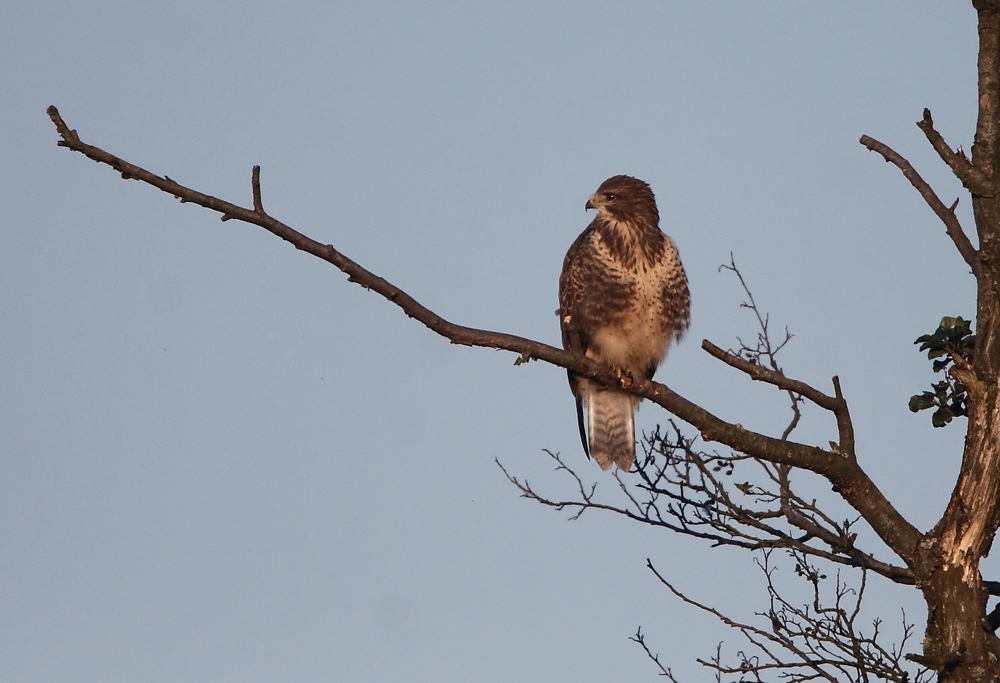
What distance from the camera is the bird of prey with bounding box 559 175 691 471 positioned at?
696 cm

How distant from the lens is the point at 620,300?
6.92 meters

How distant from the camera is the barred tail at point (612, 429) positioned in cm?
748

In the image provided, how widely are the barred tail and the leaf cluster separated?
2.92m

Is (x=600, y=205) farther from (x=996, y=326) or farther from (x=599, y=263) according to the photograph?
(x=996, y=326)

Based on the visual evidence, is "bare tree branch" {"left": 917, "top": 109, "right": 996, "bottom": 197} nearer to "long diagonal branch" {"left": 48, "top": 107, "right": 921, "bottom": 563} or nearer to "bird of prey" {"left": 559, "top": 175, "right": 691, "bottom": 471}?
"long diagonal branch" {"left": 48, "top": 107, "right": 921, "bottom": 563}

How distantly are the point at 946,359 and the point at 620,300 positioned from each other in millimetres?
2614

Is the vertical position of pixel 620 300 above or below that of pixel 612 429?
A: above

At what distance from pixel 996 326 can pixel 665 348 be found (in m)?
3.05

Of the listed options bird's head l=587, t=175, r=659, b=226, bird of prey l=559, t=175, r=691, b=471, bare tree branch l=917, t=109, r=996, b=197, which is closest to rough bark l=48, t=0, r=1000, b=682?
bare tree branch l=917, t=109, r=996, b=197

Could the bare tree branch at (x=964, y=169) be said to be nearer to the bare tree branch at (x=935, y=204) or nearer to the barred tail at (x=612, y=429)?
the bare tree branch at (x=935, y=204)

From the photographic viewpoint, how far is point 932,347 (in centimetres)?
448

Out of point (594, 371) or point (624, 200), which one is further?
point (624, 200)

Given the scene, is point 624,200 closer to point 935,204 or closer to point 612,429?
point 612,429

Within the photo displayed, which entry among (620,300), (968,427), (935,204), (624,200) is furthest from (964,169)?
(624,200)
